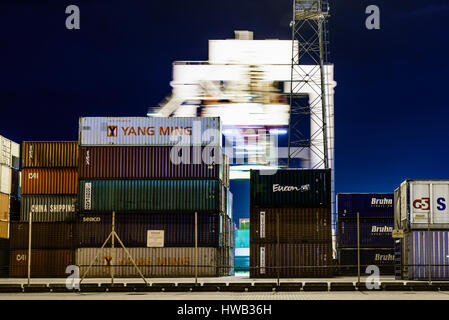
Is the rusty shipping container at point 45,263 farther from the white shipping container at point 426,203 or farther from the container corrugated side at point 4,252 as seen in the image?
the white shipping container at point 426,203

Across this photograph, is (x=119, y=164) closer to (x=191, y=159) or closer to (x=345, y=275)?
(x=191, y=159)

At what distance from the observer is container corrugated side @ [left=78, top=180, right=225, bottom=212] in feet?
141

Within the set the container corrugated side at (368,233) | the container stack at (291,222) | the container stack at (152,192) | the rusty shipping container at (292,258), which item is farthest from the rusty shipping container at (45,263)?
the container corrugated side at (368,233)

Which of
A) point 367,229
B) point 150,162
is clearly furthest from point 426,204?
point 150,162

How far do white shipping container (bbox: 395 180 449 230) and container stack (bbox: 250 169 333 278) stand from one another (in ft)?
18.7

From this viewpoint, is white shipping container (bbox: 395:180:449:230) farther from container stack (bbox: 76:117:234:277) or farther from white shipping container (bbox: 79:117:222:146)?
white shipping container (bbox: 79:117:222:146)

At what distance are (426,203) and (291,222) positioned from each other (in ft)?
26.2

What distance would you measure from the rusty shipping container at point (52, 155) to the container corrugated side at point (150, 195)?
2802 mm

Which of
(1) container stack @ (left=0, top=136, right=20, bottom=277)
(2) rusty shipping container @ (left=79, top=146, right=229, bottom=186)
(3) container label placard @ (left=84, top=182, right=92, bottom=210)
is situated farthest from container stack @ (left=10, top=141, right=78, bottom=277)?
(1) container stack @ (left=0, top=136, right=20, bottom=277)

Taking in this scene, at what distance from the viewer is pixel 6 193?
48.5m

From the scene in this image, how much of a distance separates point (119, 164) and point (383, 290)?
20101 millimetres

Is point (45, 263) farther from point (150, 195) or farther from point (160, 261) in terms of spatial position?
point (150, 195)

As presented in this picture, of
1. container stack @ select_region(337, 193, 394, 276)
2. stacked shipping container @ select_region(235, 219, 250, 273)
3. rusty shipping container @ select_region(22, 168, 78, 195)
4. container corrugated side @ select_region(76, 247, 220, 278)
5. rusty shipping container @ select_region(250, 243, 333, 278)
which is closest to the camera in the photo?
rusty shipping container @ select_region(250, 243, 333, 278)

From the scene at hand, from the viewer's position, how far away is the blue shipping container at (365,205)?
153 ft
